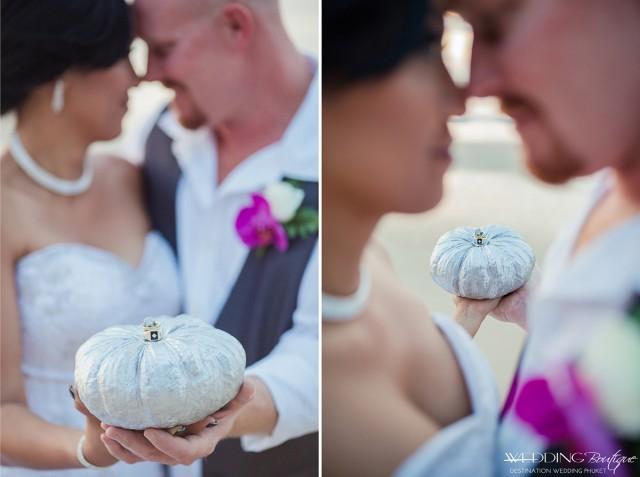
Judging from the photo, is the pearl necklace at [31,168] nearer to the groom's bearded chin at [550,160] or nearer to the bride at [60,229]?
the bride at [60,229]

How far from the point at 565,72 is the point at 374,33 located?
44 centimetres

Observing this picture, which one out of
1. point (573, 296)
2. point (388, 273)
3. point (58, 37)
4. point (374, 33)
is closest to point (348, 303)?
point (388, 273)

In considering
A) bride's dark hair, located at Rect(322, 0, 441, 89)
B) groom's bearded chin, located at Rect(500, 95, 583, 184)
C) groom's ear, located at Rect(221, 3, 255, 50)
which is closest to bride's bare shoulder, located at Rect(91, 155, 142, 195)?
groom's ear, located at Rect(221, 3, 255, 50)

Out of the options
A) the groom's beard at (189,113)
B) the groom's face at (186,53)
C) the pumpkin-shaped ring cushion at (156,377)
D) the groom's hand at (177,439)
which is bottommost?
the groom's hand at (177,439)

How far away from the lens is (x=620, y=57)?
76.0 inches

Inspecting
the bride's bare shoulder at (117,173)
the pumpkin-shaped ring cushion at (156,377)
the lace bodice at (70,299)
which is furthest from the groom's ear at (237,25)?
the pumpkin-shaped ring cushion at (156,377)

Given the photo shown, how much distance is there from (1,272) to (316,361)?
816mm

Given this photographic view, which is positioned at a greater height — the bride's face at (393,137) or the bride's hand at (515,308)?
the bride's face at (393,137)

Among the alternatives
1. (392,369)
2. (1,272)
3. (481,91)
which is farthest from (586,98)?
(1,272)

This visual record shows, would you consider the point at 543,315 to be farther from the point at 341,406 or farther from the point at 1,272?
the point at 1,272

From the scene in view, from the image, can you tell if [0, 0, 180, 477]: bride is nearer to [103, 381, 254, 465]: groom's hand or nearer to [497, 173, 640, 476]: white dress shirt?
[103, 381, 254, 465]: groom's hand

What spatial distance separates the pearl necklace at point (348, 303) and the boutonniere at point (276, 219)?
17cm

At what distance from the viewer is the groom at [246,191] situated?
7.28 ft

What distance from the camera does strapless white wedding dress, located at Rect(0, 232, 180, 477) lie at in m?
2.24
